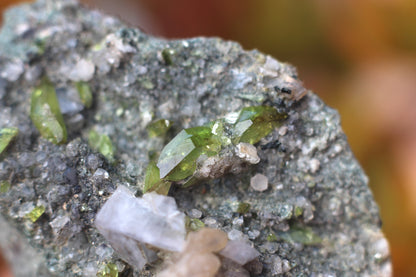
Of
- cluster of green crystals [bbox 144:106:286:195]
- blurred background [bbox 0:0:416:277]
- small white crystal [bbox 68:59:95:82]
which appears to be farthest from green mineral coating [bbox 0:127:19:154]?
blurred background [bbox 0:0:416:277]

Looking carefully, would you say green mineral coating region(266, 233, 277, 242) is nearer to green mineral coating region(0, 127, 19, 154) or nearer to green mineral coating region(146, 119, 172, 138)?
green mineral coating region(146, 119, 172, 138)

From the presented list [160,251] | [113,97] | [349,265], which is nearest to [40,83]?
[113,97]

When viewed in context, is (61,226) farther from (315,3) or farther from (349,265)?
(315,3)

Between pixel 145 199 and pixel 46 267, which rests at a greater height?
pixel 145 199

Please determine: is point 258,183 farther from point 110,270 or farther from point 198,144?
point 110,270

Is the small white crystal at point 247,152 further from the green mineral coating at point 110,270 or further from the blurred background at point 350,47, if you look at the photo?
the blurred background at point 350,47

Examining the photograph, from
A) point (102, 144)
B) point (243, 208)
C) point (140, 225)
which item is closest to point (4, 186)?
point (102, 144)
